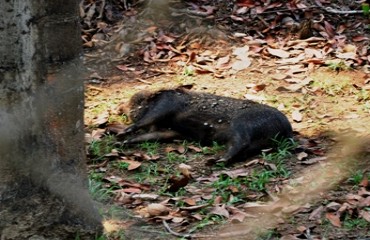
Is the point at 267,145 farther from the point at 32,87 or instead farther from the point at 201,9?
the point at 201,9

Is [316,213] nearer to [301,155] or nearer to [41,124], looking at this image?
[301,155]

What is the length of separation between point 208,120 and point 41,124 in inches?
109

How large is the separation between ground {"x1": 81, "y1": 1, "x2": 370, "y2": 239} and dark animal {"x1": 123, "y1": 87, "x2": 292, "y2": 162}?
4.3 inches

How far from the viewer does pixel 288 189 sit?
505cm

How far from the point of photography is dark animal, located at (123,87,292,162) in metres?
5.95

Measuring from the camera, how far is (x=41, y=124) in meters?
3.60

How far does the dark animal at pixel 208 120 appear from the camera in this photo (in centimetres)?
595

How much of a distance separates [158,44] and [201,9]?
83 cm

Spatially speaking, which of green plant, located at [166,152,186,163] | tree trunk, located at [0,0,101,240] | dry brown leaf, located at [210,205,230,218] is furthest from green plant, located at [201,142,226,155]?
tree trunk, located at [0,0,101,240]

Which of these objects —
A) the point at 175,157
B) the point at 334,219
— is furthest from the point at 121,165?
the point at 334,219

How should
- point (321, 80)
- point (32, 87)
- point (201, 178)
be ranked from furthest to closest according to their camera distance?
point (321, 80), point (201, 178), point (32, 87)

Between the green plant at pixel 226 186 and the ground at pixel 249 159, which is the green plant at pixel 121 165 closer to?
the ground at pixel 249 159

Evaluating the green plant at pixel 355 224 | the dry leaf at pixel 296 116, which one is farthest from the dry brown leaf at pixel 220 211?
the dry leaf at pixel 296 116

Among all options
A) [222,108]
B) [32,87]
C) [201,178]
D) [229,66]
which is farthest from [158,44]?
[32,87]
